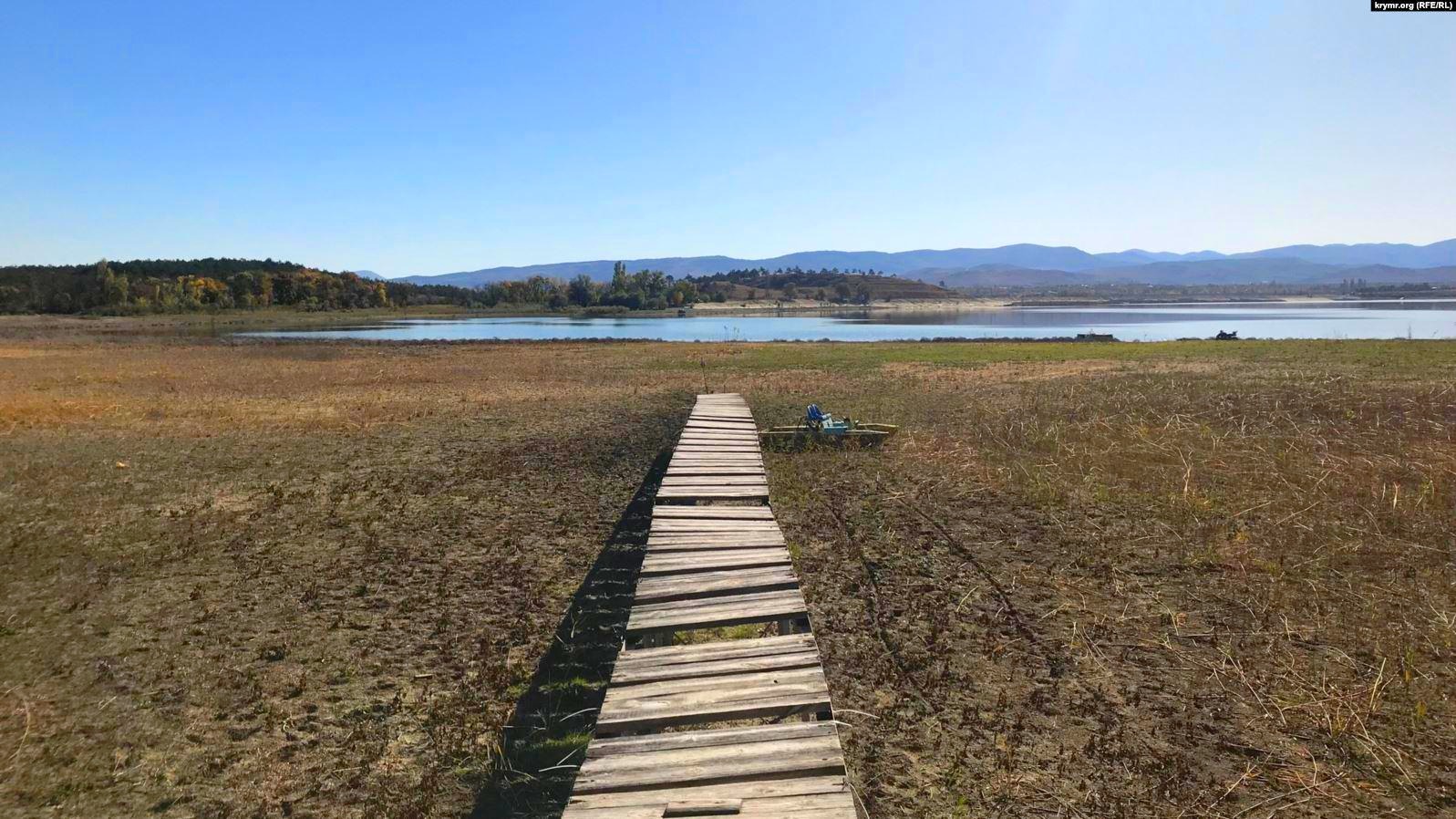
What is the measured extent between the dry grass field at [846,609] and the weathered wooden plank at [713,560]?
2.39 ft

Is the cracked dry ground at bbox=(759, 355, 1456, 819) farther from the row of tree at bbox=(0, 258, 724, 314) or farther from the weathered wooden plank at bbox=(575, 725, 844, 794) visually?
the row of tree at bbox=(0, 258, 724, 314)

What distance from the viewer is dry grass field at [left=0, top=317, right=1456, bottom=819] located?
5059mm

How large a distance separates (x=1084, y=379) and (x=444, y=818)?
80.7 feet

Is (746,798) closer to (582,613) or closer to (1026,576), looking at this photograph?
(582,613)

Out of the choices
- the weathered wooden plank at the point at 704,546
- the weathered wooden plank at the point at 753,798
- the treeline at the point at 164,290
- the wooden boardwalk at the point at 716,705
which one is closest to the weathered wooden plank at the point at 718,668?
the wooden boardwalk at the point at 716,705

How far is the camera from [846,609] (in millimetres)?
7652

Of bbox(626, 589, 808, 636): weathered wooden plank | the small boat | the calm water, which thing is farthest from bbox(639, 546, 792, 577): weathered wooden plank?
the calm water

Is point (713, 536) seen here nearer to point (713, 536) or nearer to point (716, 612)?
point (713, 536)

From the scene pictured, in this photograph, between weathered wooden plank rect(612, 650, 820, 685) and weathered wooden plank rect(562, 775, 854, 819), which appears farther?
weathered wooden plank rect(612, 650, 820, 685)

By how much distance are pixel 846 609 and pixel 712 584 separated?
1.62m

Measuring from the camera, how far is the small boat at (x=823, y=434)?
15266 mm

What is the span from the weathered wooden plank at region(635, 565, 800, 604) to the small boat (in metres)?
8.03

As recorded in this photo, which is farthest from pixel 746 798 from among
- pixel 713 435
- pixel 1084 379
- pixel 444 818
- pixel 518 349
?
pixel 518 349

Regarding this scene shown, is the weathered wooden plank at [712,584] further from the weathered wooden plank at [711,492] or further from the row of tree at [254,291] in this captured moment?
the row of tree at [254,291]
